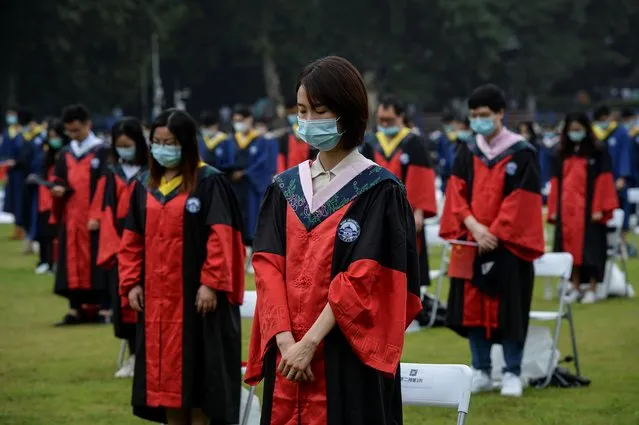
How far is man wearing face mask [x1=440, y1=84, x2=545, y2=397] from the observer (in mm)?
8836

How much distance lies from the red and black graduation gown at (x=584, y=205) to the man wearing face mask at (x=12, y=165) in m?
10.2

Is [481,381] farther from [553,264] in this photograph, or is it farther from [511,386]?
[553,264]

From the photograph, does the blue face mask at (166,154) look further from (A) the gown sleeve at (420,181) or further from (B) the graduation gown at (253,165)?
(B) the graduation gown at (253,165)

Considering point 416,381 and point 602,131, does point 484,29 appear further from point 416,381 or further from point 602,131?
point 416,381

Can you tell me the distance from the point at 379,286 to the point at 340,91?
2.29ft

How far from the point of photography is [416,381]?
5707mm

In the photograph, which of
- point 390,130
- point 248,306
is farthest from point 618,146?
point 248,306

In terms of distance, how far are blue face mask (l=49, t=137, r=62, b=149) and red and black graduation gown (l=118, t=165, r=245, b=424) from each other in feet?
27.2

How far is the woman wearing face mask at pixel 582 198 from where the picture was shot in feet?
43.0

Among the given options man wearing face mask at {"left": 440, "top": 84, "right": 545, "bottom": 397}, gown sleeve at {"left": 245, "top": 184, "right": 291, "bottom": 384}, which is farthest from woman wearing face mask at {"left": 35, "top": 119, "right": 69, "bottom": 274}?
gown sleeve at {"left": 245, "top": 184, "right": 291, "bottom": 384}

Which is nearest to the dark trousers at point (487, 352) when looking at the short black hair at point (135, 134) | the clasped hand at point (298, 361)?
the short black hair at point (135, 134)

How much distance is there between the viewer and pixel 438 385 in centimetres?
565

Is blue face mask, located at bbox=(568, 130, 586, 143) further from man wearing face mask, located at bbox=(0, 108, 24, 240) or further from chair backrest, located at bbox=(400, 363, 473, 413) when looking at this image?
man wearing face mask, located at bbox=(0, 108, 24, 240)

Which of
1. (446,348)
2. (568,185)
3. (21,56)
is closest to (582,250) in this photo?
(568,185)
